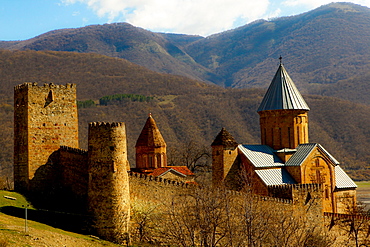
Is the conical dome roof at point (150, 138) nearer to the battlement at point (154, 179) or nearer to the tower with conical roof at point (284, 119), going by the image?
the tower with conical roof at point (284, 119)

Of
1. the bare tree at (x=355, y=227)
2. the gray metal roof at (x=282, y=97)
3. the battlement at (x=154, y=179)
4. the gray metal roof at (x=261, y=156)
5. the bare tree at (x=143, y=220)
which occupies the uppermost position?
the gray metal roof at (x=282, y=97)

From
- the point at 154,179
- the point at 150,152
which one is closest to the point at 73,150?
the point at 154,179

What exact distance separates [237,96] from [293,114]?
252ft

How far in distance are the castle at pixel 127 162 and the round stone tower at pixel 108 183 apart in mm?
44

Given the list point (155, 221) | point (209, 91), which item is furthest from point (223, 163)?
point (209, 91)

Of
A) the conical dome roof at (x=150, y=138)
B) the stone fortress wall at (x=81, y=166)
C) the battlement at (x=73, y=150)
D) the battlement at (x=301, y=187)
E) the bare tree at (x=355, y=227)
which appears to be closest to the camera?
the stone fortress wall at (x=81, y=166)

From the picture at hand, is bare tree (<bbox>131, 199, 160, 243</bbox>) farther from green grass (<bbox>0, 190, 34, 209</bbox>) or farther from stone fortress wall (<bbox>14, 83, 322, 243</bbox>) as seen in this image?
green grass (<bbox>0, 190, 34, 209</bbox>)

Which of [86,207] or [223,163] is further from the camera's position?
[223,163]

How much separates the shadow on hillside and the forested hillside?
3674cm

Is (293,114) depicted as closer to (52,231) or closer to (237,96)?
(52,231)

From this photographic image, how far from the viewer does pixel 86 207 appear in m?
22.0

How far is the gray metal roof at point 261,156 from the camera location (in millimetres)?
30659

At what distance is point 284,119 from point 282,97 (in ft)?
5.19

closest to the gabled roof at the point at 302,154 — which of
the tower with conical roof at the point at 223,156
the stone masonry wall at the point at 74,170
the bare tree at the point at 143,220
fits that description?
the tower with conical roof at the point at 223,156
